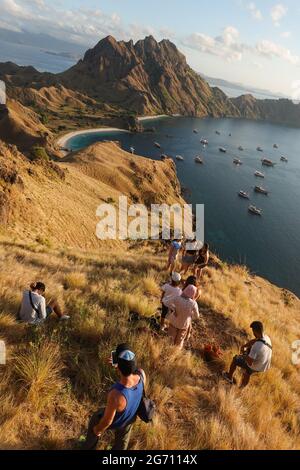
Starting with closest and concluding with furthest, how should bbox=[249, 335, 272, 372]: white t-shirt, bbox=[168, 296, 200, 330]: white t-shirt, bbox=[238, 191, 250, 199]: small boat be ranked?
1. bbox=[249, 335, 272, 372]: white t-shirt
2. bbox=[168, 296, 200, 330]: white t-shirt
3. bbox=[238, 191, 250, 199]: small boat

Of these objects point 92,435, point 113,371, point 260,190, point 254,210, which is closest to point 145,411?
point 92,435

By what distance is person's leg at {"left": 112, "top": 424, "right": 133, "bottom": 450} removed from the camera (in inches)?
186

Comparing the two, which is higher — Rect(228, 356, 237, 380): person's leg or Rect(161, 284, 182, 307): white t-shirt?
Rect(161, 284, 182, 307): white t-shirt

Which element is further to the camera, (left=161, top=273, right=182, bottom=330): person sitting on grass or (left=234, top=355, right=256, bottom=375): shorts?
(left=161, top=273, right=182, bottom=330): person sitting on grass

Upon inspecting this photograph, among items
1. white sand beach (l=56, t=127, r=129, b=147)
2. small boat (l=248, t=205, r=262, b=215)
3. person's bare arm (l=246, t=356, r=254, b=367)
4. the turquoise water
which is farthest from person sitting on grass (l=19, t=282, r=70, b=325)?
white sand beach (l=56, t=127, r=129, b=147)

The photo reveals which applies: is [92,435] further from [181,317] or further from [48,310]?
[181,317]

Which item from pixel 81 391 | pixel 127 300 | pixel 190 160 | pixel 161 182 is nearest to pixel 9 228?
pixel 127 300

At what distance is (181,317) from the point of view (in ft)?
27.4

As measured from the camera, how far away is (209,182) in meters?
107

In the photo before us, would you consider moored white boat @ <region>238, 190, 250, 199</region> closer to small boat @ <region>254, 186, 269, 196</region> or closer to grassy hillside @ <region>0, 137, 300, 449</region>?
small boat @ <region>254, 186, 269, 196</region>

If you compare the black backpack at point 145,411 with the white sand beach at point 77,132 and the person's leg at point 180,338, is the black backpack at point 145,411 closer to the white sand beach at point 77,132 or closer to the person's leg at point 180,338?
the person's leg at point 180,338

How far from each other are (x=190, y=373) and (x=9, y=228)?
62.1ft
